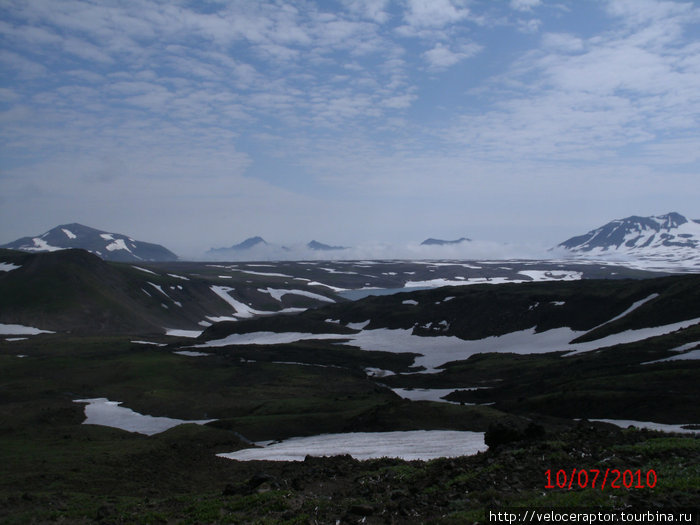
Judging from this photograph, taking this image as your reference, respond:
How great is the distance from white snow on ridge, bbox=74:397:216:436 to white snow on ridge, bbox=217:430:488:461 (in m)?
15.4

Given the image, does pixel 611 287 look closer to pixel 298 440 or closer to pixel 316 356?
pixel 316 356

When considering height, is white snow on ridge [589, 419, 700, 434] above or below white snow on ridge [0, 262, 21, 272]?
below

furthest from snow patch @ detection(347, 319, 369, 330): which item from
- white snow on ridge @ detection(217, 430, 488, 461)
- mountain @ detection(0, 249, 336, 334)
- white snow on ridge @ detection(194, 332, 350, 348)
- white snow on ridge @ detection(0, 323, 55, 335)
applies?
white snow on ridge @ detection(217, 430, 488, 461)

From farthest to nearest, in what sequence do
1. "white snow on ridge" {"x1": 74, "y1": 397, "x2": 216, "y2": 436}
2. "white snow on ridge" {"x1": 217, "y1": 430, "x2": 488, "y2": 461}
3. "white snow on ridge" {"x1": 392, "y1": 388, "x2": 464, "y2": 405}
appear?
"white snow on ridge" {"x1": 392, "y1": 388, "x2": 464, "y2": 405} → "white snow on ridge" {"x1": 74, "y1": 397, "x2": 216, "y2": 436} → "white snow on ridge" {"x1": 217, "y1": 430, "x2": 488, "y2": 461}

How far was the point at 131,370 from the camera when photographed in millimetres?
84688

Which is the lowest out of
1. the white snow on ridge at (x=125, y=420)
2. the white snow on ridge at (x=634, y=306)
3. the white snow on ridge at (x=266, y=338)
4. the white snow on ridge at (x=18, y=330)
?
the white snow on ridge at (x=266, y=338)

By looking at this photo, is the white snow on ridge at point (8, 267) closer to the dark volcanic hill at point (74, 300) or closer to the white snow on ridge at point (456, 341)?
the dark volcanic hill at point (74, 300)

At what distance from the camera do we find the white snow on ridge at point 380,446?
32.7m

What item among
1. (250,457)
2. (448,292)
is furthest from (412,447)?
(448,292)

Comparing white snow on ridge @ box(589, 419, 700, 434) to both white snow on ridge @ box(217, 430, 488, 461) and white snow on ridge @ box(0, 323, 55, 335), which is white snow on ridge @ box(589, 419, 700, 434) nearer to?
white snow on ridge @ box(217, 430, 488, 461)
